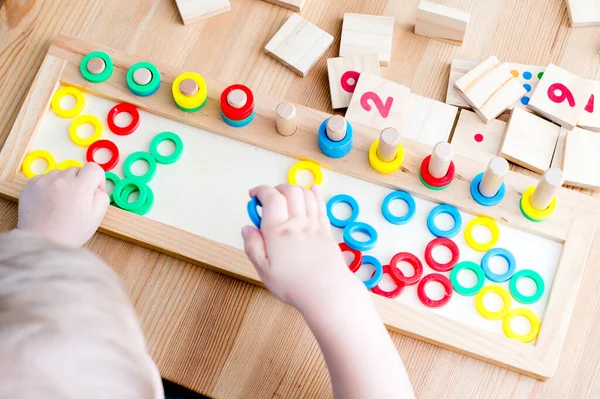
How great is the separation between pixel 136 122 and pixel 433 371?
1.41 ft

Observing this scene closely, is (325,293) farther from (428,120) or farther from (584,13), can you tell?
(584,13)

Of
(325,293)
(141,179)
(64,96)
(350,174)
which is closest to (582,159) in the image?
(350,174)

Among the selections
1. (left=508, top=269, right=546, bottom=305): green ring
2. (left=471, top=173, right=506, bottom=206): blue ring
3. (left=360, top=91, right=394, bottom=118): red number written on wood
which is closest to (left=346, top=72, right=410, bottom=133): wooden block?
(left=360, top=91, right=394, bottom=118): red number written on wood

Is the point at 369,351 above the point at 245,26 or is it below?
below

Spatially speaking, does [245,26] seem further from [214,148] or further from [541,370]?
[541,370]

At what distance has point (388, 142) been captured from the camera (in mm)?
633

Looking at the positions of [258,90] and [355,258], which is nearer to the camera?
[355,258]

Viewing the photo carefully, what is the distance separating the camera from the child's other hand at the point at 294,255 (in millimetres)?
514

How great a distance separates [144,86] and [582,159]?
510 mm

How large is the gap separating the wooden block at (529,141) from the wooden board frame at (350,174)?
37mm

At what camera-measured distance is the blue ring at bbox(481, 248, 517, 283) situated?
631 mm

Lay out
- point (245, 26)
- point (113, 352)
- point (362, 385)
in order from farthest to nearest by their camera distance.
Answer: point (245, 26) < point (362, 385) < point (113, 352)

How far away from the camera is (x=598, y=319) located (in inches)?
25.0

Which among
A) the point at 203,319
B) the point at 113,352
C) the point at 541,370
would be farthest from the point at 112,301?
the point at 541,370
